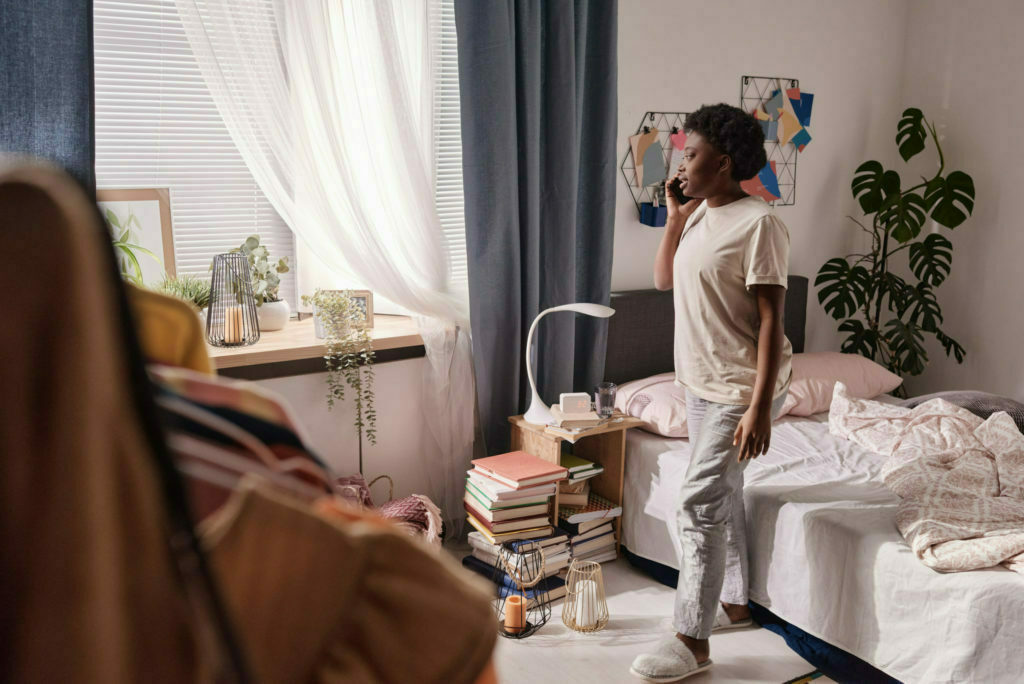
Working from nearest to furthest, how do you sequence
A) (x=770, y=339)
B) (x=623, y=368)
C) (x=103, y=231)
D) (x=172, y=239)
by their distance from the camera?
(x=103, y=231) → (x=770, y=339) → (x=172, y=239) → (x=623, y=368)

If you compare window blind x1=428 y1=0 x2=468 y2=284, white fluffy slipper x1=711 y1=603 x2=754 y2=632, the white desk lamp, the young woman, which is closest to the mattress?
white fluffy slipper x1=711 y1=603 x2=754 y2=632

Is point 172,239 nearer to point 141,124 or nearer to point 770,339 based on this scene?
point 141,124

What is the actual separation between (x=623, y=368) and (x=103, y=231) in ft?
9.87

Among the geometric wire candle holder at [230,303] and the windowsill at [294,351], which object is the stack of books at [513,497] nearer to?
the windowsill at [294,351]

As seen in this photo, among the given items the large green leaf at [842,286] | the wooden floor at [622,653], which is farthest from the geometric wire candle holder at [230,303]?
the large green leaf at [842,286]

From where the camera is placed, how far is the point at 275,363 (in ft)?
8.34

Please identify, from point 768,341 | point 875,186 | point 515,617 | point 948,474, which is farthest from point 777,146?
point 515,617

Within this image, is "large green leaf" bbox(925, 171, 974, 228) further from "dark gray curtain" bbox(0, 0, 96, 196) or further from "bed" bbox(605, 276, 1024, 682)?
"dark gray curtain" bbox(0, 0, 96, 196)

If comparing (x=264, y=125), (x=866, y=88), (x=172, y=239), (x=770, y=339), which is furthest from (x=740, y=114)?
(x=866, y=88)

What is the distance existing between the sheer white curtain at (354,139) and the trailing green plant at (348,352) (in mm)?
154

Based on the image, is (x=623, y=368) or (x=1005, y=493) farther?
(x=623, y=368)

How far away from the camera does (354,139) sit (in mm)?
2680

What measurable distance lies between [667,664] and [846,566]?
534 millimetres

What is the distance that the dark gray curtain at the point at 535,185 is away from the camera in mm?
2701
